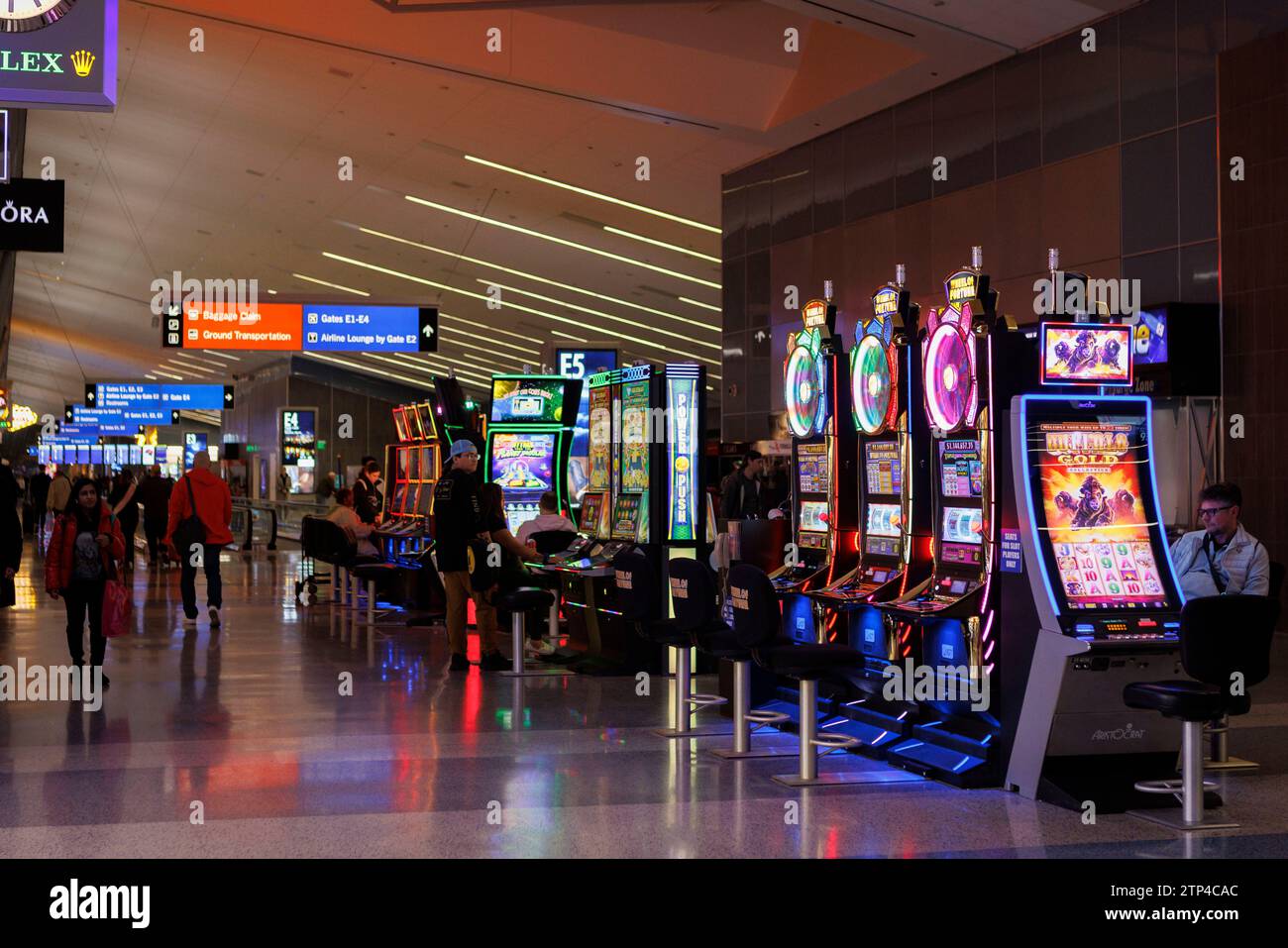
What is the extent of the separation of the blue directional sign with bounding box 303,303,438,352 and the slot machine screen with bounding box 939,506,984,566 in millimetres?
9405

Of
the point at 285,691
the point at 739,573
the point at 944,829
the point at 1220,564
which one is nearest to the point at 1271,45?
the point at 1220,564

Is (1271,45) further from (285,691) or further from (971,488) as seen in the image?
(285,691)

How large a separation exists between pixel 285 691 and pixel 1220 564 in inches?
206

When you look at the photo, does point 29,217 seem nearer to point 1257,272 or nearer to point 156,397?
point 1257,272

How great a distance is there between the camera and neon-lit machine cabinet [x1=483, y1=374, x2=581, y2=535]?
11508 millimetres

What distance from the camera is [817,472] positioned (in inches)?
294

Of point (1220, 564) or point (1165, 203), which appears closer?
point (1220, 564)

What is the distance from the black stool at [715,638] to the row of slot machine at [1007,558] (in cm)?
52

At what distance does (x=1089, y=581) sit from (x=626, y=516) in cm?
436

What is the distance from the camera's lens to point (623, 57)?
13.9m

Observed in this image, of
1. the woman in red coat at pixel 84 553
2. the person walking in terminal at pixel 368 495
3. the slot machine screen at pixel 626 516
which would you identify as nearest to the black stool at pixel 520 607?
the slot machine screen at pixel 626 516

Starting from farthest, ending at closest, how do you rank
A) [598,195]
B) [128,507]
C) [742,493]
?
[128,507] < [598,195] < [742,493]

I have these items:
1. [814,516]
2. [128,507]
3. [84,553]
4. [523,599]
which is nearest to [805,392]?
[814,516]
